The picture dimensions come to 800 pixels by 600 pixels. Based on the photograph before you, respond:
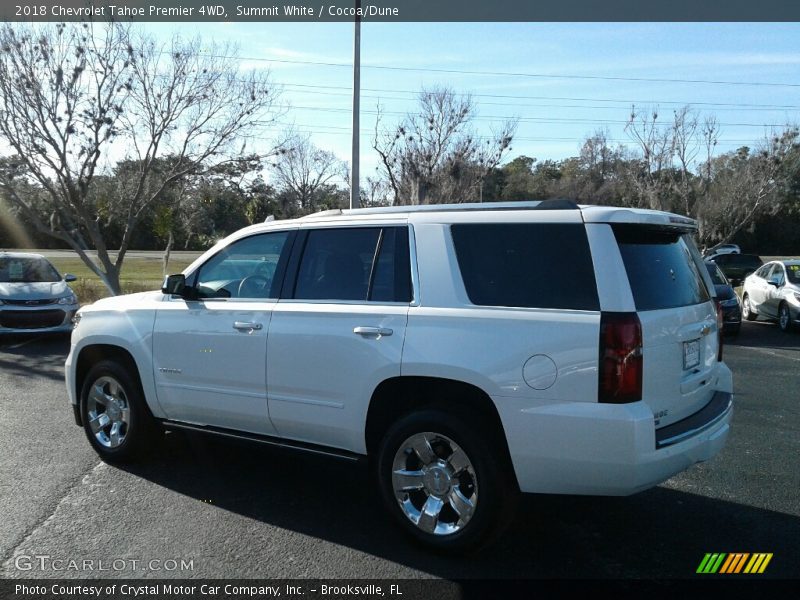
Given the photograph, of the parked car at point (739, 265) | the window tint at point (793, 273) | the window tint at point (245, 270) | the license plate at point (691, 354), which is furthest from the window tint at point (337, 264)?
the parked car at point (739, 265)

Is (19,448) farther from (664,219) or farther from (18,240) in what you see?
(18,240)

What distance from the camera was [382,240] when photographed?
4660 mm

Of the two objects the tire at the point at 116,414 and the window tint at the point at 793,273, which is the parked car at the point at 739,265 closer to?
the window tint at the point at 793,273

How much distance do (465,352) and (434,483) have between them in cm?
82

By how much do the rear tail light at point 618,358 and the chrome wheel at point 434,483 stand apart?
35.5 inches

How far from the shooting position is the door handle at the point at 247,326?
16.0ft

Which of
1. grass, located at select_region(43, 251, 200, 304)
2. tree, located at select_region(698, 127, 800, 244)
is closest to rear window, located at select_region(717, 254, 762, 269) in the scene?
tree, located at select_region(698, 127, 800, 244)

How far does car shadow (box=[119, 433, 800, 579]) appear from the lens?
4.06m

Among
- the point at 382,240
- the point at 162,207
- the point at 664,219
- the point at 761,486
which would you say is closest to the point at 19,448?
the point at 382,240

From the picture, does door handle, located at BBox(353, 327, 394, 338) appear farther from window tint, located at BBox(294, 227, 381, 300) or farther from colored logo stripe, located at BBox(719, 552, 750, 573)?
colored logo stripe, located at BBox(719, 552, 750, 573)

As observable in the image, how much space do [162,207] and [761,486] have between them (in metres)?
19.6

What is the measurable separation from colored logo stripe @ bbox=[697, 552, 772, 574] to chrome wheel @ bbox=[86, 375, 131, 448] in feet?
13.8

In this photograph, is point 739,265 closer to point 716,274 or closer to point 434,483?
point 716,274

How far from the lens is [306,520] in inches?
185
